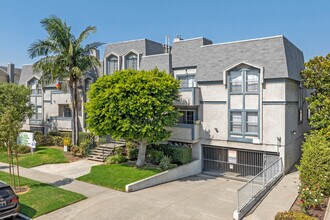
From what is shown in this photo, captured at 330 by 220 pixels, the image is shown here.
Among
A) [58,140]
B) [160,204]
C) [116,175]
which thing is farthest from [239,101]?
[58,140]

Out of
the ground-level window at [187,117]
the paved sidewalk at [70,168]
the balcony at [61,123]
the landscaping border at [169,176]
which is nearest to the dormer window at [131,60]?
the ground-level window at [187,117]

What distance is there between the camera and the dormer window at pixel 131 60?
25056 millimetres

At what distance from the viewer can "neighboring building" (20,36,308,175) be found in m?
17.7

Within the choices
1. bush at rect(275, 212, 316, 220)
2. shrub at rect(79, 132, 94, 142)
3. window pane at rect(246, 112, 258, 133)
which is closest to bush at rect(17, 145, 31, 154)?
shrub at rect(79, 132, 94, 142)

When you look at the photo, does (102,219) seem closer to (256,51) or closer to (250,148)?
(250,148)

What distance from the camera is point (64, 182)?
16422 millimetres

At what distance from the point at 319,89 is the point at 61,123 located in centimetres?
2374

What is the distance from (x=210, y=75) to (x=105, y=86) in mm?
7946

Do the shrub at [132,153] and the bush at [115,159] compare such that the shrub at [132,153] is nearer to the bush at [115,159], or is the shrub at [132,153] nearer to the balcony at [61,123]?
the bush at [115,159]

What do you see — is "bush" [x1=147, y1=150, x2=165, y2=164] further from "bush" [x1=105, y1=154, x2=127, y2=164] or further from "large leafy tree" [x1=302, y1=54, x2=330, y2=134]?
"large leafy tree" [x1=302, y1=54, x2=330, y2=134]

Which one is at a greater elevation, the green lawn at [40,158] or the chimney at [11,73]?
the chimney at [11,73]

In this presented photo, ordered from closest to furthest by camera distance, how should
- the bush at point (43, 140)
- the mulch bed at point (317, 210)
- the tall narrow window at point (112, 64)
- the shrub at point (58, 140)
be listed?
the mulch bed at point (317, 210)
the tall narrow window at point (112, 64)
the shrub at point (58, 140)
the bush at point (43, 140)

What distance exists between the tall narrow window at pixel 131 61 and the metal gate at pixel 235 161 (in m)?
10.3

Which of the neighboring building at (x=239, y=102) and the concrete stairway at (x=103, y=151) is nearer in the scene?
the neighboring building at (x=239, y=102)
